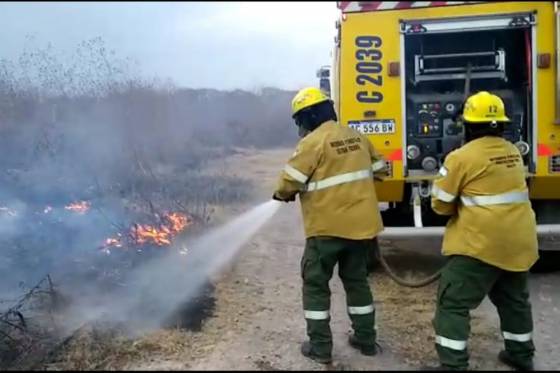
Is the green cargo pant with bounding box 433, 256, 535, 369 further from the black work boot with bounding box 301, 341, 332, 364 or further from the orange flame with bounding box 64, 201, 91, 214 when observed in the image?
the orange flame with bounding box 64, 201, 91, 214

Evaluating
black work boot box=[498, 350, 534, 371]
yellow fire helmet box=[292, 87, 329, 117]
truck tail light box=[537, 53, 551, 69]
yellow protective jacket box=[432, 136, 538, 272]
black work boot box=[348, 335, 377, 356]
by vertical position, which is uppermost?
truck tail light box=[537, 53, 551, 69]

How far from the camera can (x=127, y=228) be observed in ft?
21.9

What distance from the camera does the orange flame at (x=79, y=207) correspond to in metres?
6.67

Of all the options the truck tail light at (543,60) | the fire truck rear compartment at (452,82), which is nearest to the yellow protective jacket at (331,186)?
the fire truck rear compartment at (452,82)

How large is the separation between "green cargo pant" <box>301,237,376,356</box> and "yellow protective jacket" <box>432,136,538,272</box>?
0.67 metres

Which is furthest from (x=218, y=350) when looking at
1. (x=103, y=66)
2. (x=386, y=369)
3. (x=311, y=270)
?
(x=103, y=66)

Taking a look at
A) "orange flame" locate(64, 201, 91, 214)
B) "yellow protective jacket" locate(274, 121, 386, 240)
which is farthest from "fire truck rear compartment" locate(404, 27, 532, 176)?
"orange flame" locate(64, 201, 91, 214)

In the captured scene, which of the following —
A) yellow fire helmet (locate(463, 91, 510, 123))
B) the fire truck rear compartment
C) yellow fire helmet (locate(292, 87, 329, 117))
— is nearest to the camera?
yellow fire helmet (locate(463, 91, 510, 123))

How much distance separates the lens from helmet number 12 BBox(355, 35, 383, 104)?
18.4 ft

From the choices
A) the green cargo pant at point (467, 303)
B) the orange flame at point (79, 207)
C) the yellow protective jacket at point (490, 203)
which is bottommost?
the green cargo pant at point (467, 303)

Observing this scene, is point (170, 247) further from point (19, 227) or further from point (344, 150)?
point (344, 150)

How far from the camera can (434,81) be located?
620 cm

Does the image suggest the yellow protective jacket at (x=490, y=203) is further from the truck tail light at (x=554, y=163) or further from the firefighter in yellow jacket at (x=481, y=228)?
the truck tail light at (x=554, y=163)

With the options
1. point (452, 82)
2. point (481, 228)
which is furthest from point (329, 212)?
point (452, 82)
